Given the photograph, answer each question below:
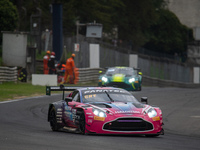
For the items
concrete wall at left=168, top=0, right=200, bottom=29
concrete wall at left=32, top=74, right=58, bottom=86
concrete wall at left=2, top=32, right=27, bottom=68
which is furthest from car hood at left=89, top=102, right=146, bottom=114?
concrete wall at left=168, top=0, right=200, bottom=29

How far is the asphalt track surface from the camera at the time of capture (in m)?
9.24

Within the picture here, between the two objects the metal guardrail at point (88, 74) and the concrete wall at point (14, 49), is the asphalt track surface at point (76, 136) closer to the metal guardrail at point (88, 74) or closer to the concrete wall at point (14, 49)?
the concrete wall at point (14, 49)

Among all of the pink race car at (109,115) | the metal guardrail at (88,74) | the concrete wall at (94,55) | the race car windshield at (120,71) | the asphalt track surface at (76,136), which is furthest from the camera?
the concrete wall at (94,55)

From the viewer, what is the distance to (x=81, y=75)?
3656cm

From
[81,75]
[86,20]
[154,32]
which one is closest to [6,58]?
[81,75]

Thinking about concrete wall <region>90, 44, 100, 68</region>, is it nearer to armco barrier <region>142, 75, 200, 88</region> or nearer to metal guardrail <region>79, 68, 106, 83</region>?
metal guardrail <region>79, 68, 106, 83</region>

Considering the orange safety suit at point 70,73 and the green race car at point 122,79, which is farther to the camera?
the orange safety suit at point 70,73

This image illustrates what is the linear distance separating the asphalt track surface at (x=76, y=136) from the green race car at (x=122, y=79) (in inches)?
327

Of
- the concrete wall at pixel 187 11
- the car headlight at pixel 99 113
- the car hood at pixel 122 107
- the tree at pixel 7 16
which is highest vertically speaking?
the concrete wall at pixel 187 11

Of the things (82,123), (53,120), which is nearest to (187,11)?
(53,120)

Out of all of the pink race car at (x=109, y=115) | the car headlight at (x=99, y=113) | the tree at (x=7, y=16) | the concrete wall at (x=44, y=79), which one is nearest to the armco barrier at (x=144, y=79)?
the concrete wall at (x=44, y=79)

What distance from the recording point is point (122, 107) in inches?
446

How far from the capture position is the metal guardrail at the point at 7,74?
98.0ft

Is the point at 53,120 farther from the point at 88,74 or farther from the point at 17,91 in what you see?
the point at 88,74
